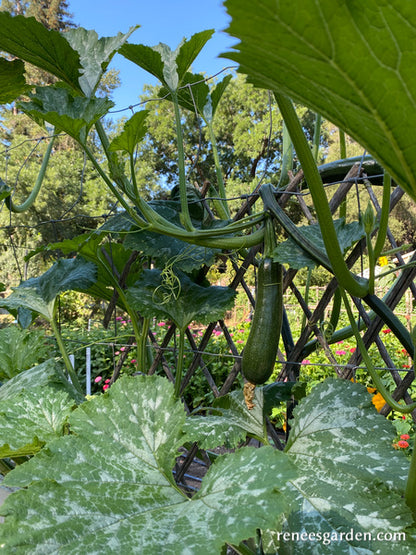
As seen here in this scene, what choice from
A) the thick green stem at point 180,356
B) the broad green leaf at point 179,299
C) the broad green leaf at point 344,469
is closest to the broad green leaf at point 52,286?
the broad green leaf at point 179,299

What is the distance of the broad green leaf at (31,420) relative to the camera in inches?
28.1

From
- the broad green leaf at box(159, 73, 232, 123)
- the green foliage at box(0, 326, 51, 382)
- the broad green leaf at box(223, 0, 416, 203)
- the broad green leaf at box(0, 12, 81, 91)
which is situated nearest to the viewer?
the broad green leaf at box(223, 0, 416, 203)

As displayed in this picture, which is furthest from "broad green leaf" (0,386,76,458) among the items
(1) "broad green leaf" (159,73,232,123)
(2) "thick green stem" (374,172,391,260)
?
(1) "broad green leaf" (159,73,232,123)

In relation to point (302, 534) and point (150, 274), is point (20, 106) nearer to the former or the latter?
point (150, 274)

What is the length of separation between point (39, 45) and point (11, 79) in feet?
0.62

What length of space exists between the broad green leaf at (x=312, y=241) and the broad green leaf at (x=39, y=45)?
0.52m

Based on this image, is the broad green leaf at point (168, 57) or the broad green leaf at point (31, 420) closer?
the broad green leaf at point (31, 420)

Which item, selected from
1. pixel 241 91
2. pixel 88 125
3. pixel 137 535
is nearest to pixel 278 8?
pixel 137 535

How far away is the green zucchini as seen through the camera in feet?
Answer: 2.58

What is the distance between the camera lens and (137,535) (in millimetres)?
457

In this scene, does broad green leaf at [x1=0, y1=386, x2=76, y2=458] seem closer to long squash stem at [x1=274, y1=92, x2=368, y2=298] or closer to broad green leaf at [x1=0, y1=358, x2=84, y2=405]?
broad green leaf at [x1=0, y1=358, x2=84, y2=405]

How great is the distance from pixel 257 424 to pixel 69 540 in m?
0.43

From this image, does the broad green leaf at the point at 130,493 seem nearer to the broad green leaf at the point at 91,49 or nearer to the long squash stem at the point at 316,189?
the long squash stem at the point at 316,189

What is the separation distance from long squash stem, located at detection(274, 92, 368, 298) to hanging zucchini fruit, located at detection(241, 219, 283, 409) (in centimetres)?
19
